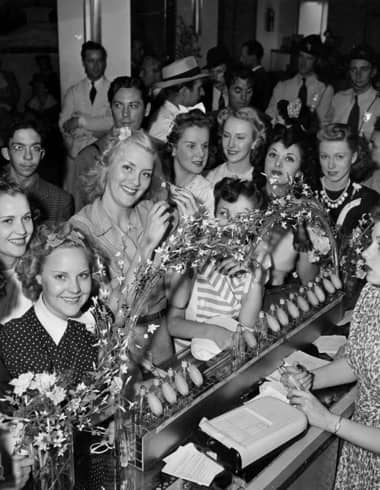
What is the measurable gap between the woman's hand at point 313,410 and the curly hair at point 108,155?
1437 mm

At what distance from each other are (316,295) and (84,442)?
1592 millimetres

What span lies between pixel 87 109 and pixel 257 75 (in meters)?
2.37

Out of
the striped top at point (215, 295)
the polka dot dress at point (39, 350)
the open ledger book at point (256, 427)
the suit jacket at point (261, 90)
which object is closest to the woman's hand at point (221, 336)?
the striped top at point (215, 295)

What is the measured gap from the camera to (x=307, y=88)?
300 inches

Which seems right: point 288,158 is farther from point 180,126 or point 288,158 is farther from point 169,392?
point 169,392

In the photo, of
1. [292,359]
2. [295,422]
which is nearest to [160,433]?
[295,422]

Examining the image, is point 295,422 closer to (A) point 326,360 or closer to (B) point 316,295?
(A) point 326,360

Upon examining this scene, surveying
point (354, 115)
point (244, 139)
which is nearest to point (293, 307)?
point (244, 139)

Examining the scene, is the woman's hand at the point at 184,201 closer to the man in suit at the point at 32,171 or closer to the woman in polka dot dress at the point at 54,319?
the man in suit at the point at 32,171

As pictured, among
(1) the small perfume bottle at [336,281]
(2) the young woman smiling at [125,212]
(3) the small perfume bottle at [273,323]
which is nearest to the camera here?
(3) the small perfume bottle at [273,323]

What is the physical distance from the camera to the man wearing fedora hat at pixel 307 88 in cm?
753

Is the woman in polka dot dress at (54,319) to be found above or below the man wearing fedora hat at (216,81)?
below

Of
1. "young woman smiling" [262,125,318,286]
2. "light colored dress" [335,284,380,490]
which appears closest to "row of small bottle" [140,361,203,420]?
"light colored dress" [335,284,380,490]

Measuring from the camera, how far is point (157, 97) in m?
5.85
